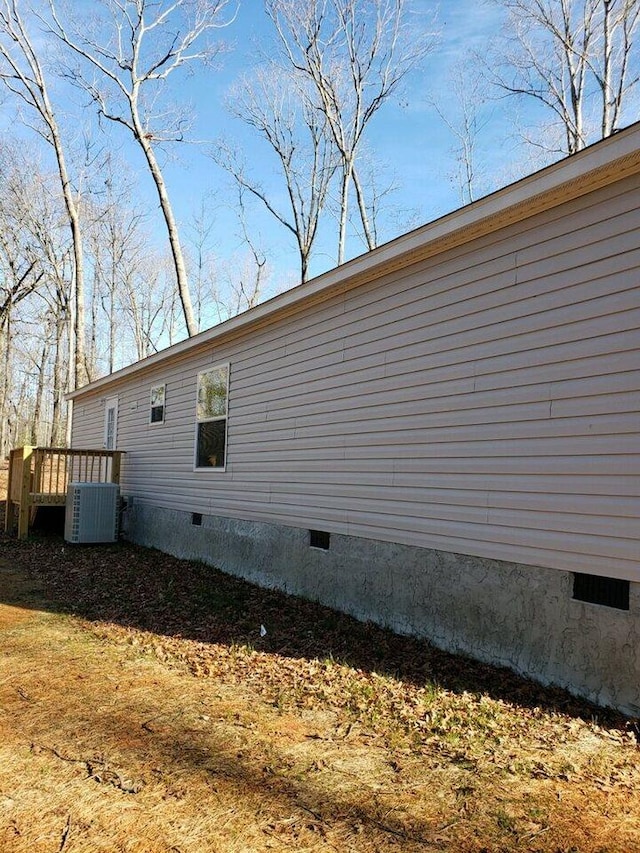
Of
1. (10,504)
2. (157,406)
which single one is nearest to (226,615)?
(157,406)

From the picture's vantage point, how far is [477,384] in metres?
4.74

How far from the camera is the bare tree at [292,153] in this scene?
21.2m

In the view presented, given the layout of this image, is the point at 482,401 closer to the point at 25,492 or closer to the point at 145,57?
the point at 25,492

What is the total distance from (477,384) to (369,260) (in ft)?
5.48

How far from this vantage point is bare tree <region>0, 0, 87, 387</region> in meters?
17.8

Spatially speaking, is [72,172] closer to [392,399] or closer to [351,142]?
[351,142]

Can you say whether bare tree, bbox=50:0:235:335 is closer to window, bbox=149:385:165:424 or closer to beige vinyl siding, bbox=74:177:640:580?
window, bbox=149:385:165:424

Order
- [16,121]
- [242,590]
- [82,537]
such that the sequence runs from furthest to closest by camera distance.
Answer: [16,121], [82,537], [242,590]

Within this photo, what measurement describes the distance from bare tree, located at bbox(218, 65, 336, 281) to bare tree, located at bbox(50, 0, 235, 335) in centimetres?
336

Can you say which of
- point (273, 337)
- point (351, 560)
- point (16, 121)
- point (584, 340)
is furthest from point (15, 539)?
A: point (16, 121)

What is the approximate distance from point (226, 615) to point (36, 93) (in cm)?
1912

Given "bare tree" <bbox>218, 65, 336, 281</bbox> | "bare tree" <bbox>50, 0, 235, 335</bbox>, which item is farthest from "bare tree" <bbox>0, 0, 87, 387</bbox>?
"bare tree" <bbox>218, 65, 336, 281</bbox>

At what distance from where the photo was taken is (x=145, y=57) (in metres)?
17.7

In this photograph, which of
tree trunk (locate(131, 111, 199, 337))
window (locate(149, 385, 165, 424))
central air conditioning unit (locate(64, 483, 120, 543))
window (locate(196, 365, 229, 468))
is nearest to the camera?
window (locate(196, 365, 229, 468))
